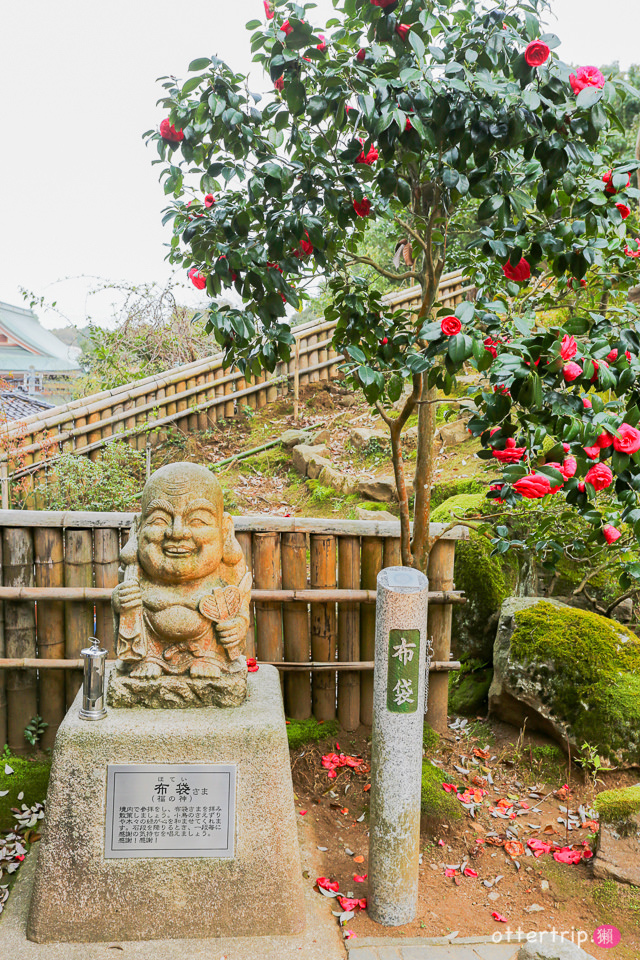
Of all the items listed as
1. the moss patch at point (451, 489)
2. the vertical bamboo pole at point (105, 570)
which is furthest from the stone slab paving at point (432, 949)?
the moss patch at point (451, 489)

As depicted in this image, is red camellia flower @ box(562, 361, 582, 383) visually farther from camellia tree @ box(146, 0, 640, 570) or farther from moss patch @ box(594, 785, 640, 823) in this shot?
moss patch @ box(594, 785, 640, 823)

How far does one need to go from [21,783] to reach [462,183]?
376 cm

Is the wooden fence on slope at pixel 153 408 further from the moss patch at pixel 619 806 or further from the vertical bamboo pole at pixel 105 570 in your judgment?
the moss patch at pixel 619 806

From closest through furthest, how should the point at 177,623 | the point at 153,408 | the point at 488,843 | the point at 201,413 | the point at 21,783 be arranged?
the point at 177,623 < the point at 488,843 < the point at 21,783 < the point at 153,408 < the point at 201,413

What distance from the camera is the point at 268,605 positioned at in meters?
4.03

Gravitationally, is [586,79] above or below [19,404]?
above

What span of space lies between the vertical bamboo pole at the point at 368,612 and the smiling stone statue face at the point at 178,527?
1388 millimetres

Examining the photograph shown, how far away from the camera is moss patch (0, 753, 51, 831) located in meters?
3.51

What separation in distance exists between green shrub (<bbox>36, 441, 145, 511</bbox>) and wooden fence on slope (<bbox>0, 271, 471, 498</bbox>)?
0.36 metres

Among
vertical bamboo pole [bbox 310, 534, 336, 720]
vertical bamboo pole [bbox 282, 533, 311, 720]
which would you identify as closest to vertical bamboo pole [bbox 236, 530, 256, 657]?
vertical bamboo pole [bbox 282, 533, 311, 720]

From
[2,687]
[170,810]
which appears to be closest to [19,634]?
[2,687]

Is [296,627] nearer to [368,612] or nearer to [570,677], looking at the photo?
[368,612]

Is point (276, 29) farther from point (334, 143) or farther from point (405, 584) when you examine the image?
point (405, 584)

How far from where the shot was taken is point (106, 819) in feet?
8.86
